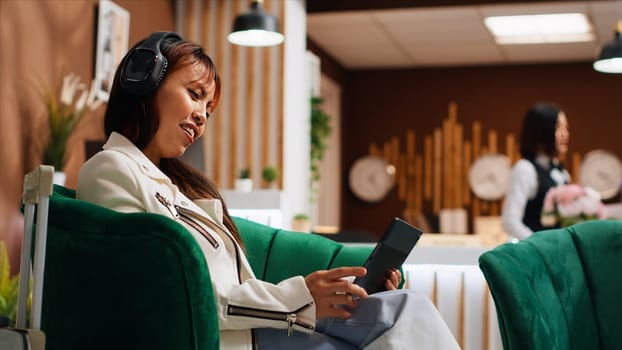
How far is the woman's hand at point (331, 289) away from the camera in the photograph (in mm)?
1693

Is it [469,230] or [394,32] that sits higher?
[394,32]

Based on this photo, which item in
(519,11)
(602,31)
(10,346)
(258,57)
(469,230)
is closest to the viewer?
(10,346)

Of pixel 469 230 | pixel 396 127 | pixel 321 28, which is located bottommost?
pixel 469 230

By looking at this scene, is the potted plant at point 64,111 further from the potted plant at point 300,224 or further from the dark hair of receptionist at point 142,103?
the dark hair of receptionist at point 142,103

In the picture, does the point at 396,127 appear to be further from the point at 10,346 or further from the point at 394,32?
the point at 10,346

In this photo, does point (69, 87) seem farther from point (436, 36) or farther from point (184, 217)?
point (436, 36)

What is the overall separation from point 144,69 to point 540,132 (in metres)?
2.90

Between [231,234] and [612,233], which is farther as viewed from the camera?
[612,233]

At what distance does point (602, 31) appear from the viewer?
8656mm

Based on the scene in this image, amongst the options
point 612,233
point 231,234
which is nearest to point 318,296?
point 231,234

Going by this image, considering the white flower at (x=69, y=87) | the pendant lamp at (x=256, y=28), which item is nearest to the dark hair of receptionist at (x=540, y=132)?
the pendant lamp at (x=256, y=28)

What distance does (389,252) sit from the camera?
1.89 meters

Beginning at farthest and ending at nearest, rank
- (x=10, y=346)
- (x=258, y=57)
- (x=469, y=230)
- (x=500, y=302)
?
1. (x=469, y=230)
2. (x=258, y=57)
3. (x=500, y=302)
4. (x=10, y=346)

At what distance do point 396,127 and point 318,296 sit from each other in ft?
30.4
